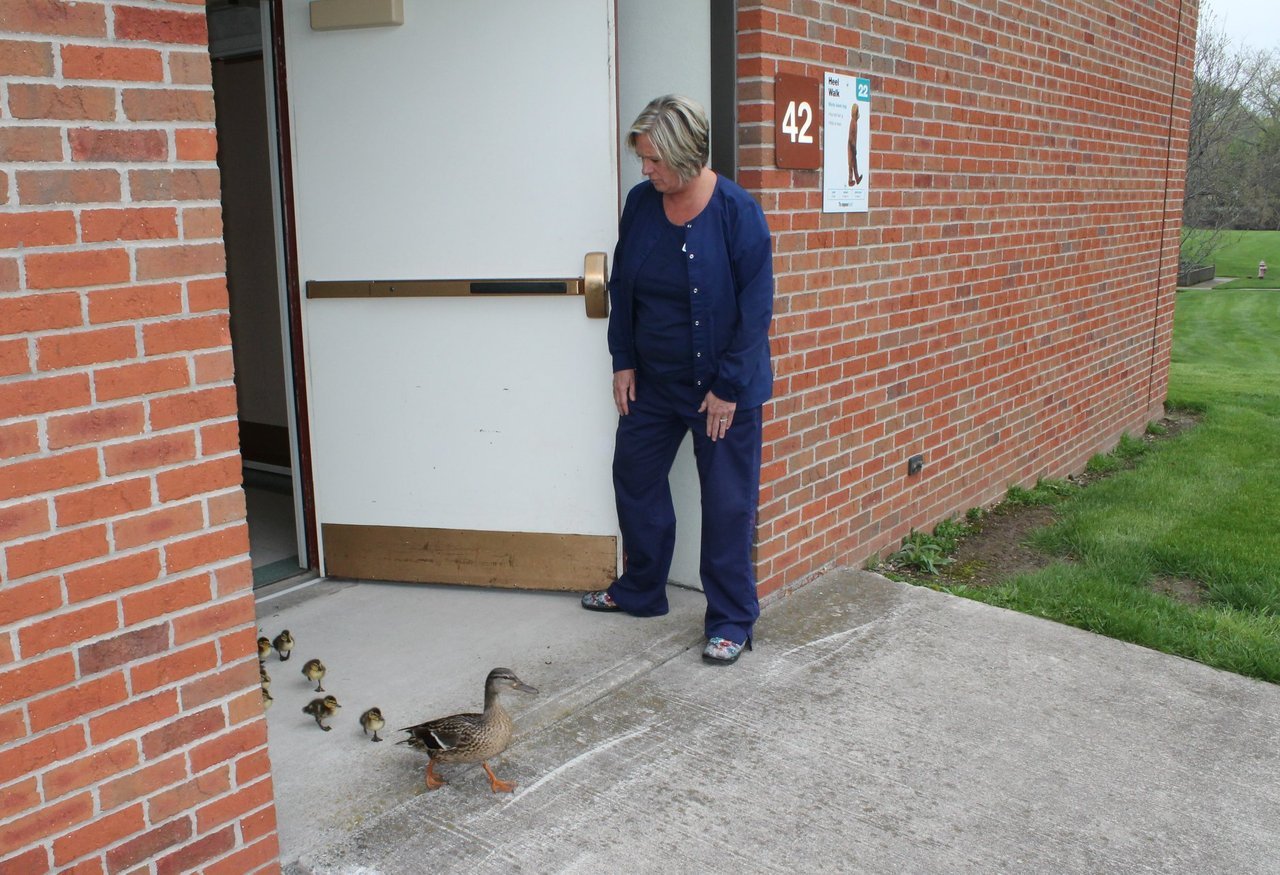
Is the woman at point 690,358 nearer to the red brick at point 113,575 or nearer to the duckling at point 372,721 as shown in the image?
the duckling at point 372,721

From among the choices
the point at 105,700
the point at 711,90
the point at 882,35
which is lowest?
the point at 105,700

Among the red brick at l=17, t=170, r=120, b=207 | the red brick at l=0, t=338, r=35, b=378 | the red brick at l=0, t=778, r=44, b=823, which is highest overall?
the red brick at l=17, t=170, r=120, b=207

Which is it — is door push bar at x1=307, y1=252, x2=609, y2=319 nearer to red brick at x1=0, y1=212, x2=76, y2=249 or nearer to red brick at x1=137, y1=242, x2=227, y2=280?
red brick at x1=137, y1=242, x2=227, y2=280

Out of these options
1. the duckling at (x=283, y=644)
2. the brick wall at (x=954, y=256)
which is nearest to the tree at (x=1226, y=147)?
the brick wall at (x=954, y=256)

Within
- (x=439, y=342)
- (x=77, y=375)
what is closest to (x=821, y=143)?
(x=439, y=342)

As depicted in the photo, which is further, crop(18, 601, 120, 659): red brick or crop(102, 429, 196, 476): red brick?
crop(102, 429, 196, 476): red brick

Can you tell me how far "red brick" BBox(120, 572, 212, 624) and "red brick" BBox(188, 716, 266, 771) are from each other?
116 mm

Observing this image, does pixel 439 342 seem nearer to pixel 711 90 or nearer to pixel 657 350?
pixel 657 350

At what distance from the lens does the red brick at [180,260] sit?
2.47 metres

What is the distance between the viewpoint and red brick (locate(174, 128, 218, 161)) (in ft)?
8.21

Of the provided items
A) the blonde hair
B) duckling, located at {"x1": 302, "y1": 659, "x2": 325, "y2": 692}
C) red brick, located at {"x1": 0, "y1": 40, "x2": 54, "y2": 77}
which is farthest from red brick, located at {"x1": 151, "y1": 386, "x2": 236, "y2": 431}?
the blonde hair

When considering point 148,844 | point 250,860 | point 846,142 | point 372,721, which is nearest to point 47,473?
point 148,844

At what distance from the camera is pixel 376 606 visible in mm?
4816

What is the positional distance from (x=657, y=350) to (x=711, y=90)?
1.07 metres
